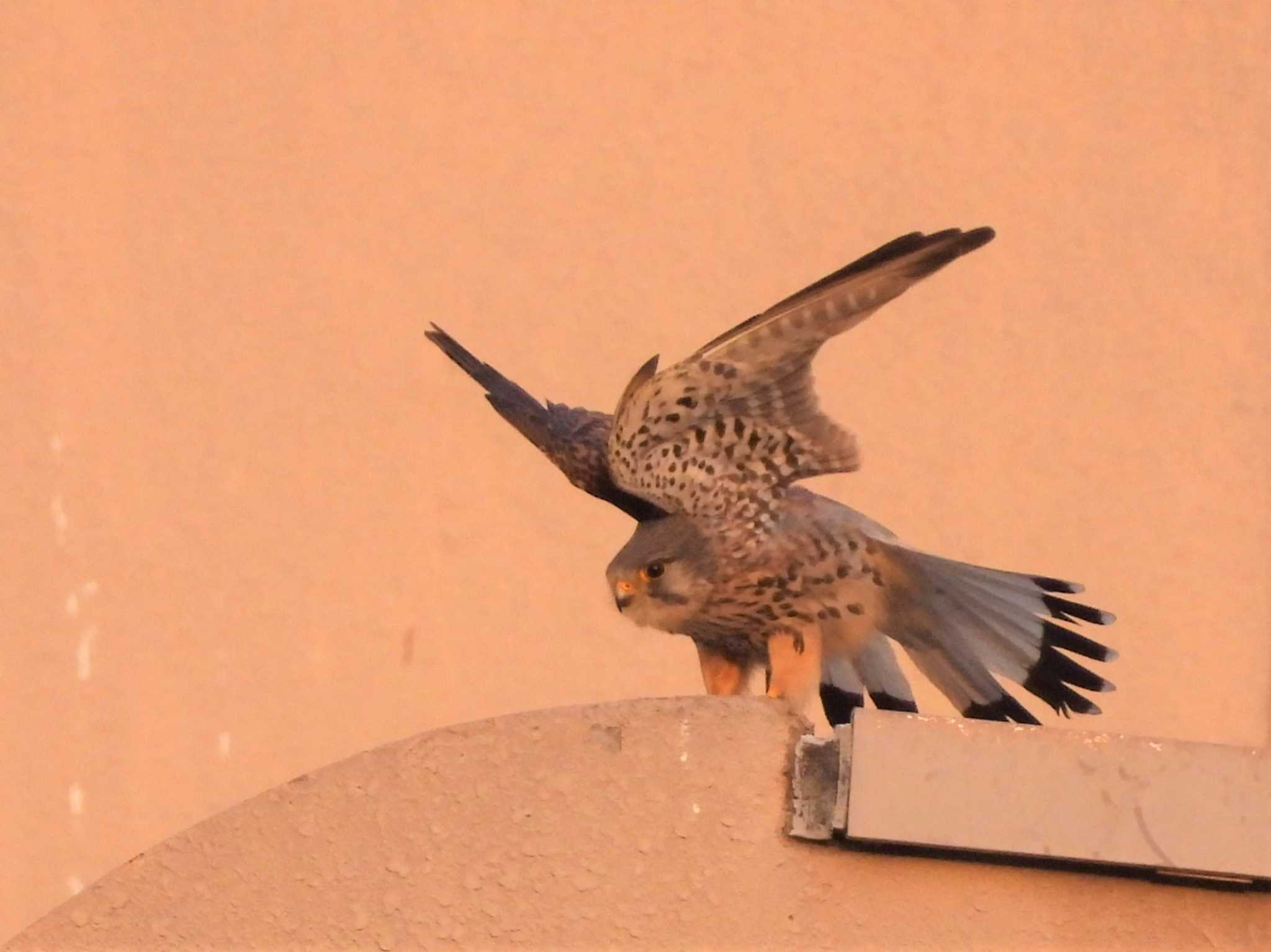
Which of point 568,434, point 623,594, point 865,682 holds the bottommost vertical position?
point 865,682

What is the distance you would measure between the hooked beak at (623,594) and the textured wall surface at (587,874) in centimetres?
79

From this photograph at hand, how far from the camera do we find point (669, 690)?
3748 millimetres

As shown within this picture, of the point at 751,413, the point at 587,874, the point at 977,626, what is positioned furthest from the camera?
the point at 977,626

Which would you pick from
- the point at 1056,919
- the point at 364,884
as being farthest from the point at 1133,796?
the point at 364,884

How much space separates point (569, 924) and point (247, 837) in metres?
0.31

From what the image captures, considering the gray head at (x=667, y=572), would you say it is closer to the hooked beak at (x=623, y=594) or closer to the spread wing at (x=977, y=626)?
the hooked beak at (x=623, y=594)

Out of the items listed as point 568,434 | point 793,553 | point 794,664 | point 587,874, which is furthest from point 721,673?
point 587,874

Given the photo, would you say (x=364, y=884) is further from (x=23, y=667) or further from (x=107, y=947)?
(x=23, y=667)

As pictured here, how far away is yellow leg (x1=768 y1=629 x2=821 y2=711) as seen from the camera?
2.70 metres

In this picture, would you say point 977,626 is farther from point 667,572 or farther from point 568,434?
point 568,434

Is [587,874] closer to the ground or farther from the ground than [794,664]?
closer to the ground

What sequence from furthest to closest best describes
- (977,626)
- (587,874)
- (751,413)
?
(977,626) → (751,413) → (587,874)

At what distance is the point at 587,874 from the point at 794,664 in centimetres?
90

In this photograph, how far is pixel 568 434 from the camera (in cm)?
290
